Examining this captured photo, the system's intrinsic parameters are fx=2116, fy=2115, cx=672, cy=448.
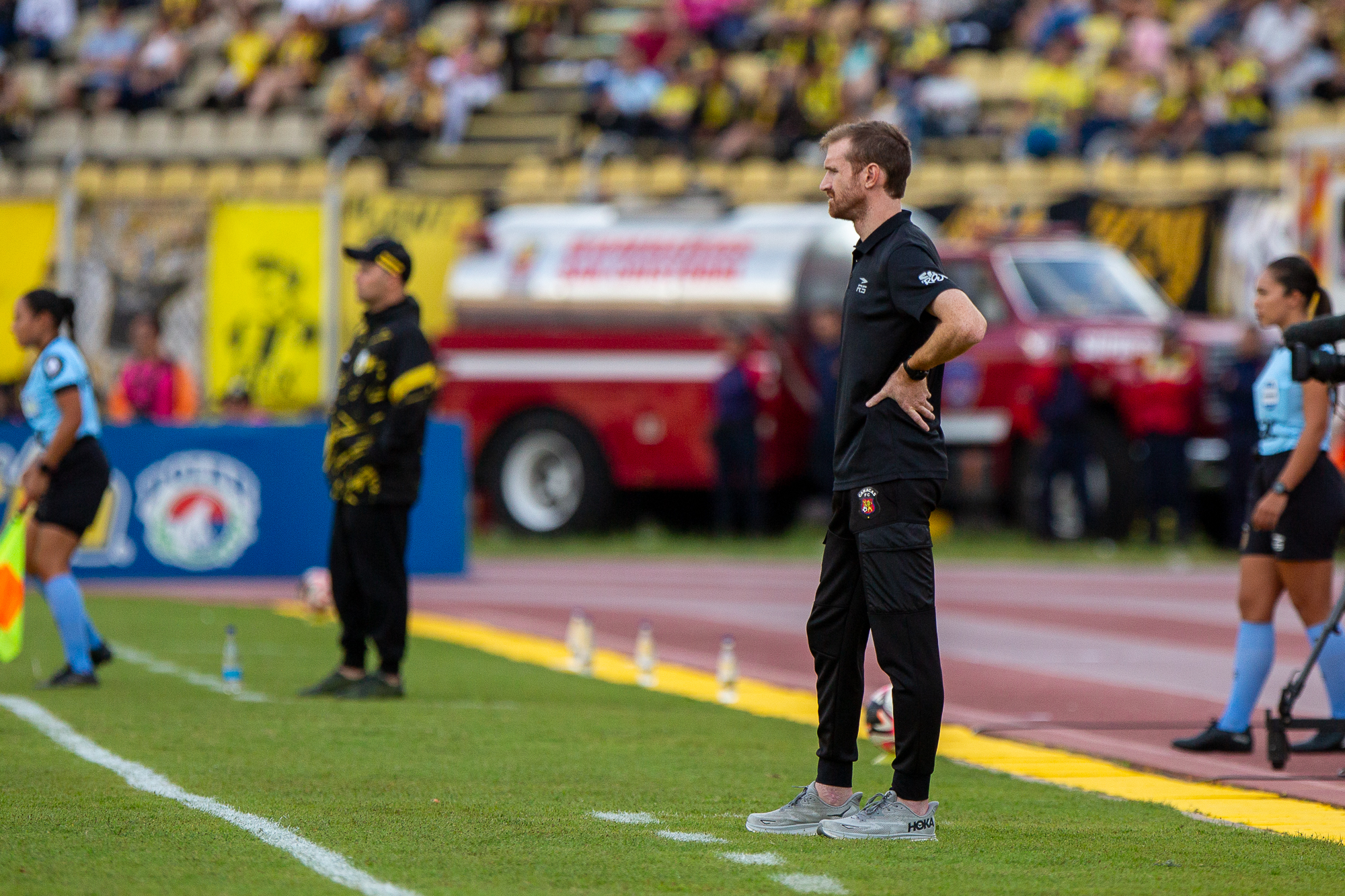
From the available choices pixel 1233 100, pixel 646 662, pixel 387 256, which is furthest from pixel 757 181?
pixel 387 256

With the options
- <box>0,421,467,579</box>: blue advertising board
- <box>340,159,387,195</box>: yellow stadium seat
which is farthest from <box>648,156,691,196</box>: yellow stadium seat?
<box>0,421,467,579</box>: blue advertising board

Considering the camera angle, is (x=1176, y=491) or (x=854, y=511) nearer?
(x=854, y=511)

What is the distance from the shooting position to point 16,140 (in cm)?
2898

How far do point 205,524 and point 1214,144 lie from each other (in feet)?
37.9

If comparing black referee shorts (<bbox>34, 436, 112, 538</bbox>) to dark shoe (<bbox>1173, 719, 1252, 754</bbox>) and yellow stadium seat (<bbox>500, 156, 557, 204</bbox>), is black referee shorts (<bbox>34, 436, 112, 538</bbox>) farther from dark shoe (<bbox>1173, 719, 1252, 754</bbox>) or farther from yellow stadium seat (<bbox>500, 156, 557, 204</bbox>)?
yellow stadium seat (<bbox>500, 156, 557, 204</bbox>)

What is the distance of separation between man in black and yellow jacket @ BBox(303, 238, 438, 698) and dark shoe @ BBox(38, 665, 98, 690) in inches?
41.5

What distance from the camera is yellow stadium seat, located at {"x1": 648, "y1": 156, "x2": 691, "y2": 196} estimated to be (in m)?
25.0

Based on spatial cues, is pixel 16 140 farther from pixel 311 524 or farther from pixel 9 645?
pixel 9 645

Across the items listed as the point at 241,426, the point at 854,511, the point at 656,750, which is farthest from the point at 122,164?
the point at 854,511

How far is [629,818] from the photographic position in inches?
261

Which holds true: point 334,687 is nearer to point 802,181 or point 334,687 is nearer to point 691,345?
point 691,345

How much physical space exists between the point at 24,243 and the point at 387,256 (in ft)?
46.7

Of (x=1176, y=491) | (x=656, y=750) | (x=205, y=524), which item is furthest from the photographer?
(x=1176, y=491)

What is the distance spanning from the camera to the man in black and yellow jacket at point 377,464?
9.80 metres
